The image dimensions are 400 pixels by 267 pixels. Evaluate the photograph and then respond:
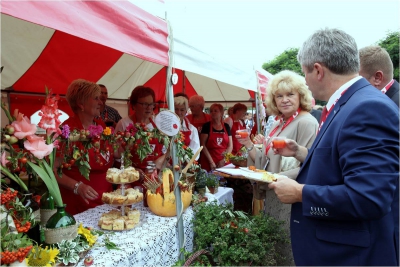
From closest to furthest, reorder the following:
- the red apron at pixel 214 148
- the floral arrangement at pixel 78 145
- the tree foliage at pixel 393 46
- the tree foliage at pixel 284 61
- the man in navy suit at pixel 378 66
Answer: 1. the floral arrangement at pixel 78 145
2. the man in navy suit at pixel 378 66
3. the red apron at pixel 214 148
4. the tree foliage at pixel 393 46
5. the tree foliage at pixel 284 61

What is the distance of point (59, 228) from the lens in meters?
1.34

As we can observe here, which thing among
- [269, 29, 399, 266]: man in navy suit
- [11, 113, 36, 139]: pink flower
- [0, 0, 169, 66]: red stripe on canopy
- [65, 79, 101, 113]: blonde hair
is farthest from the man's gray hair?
[65, 79, 101, 113]: blonde hair

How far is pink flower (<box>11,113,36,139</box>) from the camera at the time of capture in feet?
3.91

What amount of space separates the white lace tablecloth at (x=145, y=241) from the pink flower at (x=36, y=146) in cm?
59

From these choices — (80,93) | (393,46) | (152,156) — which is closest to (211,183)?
(152,156)

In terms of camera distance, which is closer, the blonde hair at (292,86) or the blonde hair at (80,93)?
the blonde hair at (80,93)

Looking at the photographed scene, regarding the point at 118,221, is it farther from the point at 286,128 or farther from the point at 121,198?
the point at 286,128

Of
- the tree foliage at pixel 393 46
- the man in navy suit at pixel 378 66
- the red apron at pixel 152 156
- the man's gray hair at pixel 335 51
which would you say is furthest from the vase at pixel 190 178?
the tree foliage at pixel 393 46

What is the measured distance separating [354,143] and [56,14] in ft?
4.72

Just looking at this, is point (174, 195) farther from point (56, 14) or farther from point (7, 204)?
point (56, 14)

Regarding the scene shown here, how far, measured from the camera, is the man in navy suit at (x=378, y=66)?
8.32ft

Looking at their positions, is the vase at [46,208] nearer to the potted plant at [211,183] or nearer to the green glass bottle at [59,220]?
the green glass bottle at [59,220]

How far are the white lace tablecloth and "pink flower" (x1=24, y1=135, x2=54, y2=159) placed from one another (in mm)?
587

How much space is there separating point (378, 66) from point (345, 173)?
74.0 inches
